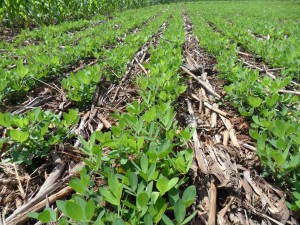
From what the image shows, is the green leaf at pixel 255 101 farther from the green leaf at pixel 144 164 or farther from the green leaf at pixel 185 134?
the green leaf at pixel 144 164

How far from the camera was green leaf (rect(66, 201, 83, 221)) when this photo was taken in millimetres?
1071

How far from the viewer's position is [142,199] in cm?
113

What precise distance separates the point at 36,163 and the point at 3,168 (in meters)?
0.20

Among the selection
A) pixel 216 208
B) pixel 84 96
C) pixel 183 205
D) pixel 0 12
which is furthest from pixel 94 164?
pixel 0 12

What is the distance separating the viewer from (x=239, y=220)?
1.32 meters

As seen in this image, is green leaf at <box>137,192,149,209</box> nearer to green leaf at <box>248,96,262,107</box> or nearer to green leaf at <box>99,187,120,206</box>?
green leaf at <box>99,187,120,206</box>

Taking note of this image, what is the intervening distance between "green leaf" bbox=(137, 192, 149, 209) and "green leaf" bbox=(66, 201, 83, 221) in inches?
9.9

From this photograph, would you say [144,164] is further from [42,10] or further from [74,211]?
[42,10]

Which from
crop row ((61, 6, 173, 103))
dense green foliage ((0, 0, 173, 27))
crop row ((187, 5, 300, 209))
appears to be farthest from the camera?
dense green foliage ((0, 0, 173, 27))

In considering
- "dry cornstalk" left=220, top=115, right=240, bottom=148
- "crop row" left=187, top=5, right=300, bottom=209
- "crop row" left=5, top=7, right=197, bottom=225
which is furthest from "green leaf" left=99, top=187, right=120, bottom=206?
"dry cornstalk" left=220, top=115, right=240, bottom=148

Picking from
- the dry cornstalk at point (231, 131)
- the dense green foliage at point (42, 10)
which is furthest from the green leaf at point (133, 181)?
the dense green foliage at point (42, 10)

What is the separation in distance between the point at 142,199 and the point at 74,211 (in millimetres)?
292

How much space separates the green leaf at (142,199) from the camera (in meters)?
1.12

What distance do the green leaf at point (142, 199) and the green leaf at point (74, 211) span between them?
25 cm
